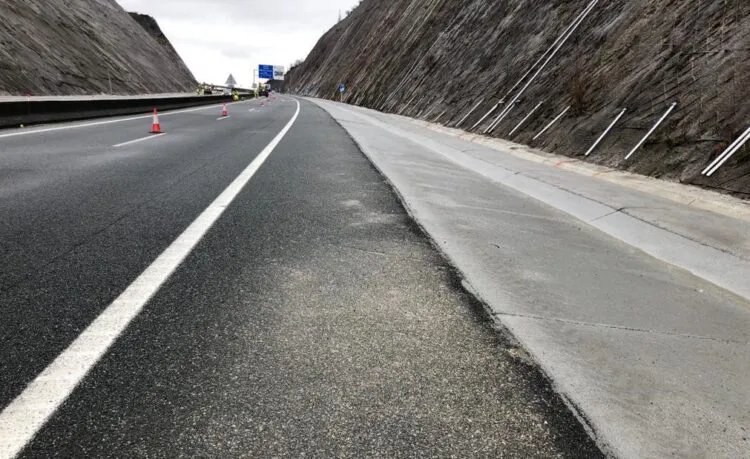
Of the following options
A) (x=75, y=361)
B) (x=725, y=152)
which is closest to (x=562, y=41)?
(x=725, y=152)

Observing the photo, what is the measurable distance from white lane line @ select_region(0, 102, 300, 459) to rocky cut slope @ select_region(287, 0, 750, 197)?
7.19 m

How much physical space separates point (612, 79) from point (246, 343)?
39.0 feet

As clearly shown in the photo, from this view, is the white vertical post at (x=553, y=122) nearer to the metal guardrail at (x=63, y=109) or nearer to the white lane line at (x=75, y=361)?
the white lane line at (x=75, y=361)

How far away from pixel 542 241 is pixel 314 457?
4.07 metres

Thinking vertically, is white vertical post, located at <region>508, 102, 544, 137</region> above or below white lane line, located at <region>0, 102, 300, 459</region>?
above

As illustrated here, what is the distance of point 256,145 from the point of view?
42.4ft

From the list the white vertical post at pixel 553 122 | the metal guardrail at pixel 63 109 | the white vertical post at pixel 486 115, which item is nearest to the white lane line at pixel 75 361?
the white vertical post at pixel 553 122

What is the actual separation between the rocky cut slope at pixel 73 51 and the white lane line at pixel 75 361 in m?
28.4

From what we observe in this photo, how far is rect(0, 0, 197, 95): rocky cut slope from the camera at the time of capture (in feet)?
96.2

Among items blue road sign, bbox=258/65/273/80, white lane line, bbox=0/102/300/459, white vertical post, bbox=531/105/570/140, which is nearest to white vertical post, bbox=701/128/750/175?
white vertical post, bbox=531/105/570/140

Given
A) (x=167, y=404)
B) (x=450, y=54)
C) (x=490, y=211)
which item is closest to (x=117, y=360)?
(x=167, y=404)

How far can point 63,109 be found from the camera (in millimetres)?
17719

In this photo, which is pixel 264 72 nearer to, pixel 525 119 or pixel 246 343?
pixel 525 119

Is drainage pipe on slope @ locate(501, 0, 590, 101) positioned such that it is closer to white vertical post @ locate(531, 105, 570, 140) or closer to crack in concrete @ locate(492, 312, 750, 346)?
white vertical post @ locate(531, 105, 570, 140)
